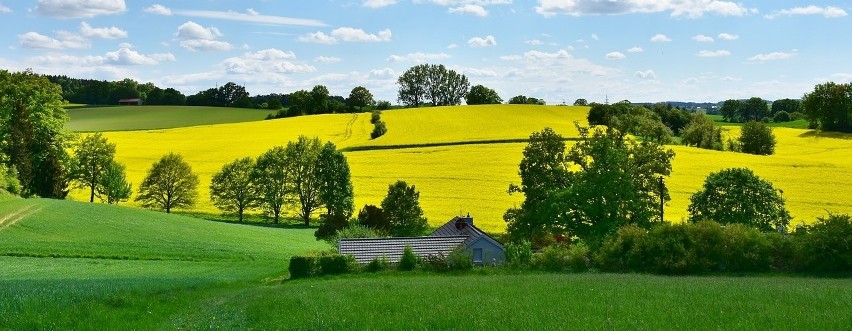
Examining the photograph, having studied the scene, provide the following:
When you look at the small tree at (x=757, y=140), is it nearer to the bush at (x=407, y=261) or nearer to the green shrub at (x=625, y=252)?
the green shrub at (x=625, y=252)

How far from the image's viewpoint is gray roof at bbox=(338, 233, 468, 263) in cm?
3916

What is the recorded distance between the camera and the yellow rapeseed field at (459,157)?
65688 mm

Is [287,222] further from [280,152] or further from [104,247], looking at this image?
[104,247]

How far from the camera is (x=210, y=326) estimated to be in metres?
16.9

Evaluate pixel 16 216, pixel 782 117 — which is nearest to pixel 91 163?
pixel 16 216

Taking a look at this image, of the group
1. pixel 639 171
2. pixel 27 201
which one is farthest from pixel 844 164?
pixel 27 201

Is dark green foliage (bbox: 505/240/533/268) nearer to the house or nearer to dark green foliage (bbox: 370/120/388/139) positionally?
the house

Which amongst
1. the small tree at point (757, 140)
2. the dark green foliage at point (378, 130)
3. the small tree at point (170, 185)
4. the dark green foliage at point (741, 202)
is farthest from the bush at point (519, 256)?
the small tree at point (757, 140)

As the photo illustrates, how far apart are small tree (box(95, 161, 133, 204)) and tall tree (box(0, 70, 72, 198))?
11.0ft

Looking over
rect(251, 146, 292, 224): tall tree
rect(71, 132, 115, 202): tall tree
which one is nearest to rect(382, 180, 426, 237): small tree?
rect(251, 146, 292, 224): tall tree

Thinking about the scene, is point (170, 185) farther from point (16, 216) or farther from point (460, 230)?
point (460, 230)

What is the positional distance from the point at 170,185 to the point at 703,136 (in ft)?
227

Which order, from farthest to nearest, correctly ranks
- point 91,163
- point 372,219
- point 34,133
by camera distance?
point 91,163 < point 34,133 < point 372,219

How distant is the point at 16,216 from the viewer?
164ft
